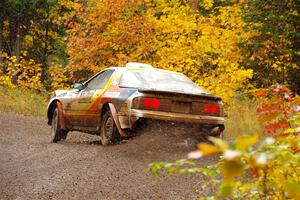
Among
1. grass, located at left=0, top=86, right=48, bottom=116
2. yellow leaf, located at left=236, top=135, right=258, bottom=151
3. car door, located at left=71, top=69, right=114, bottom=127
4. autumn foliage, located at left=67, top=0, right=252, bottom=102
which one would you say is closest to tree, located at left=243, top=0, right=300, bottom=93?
autumn foliage, located at left=67, top=0, right=252, bottom=102

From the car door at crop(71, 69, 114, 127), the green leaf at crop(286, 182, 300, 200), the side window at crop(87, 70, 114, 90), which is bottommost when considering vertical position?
the car door at crop(71, 69, 114, 127)

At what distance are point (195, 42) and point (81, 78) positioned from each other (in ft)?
21.2

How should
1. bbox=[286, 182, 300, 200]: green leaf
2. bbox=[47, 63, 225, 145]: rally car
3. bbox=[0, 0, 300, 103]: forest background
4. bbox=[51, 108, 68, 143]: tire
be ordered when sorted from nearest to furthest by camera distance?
bbox=[286, 182, 300, 200]: green leaf
bbox=[47, 63, 225, 145]: rally car
bbox=[51, 108, 68, 143]: tire
bbox=[0, 0, 300, 103]: forest background

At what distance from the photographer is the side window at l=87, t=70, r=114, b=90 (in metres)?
9.66

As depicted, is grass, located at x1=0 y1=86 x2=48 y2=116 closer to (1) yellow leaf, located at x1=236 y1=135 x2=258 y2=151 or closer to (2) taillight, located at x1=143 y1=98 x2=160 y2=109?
(2) taillight, located at x1=143 y1=98 x2=160 y2=109

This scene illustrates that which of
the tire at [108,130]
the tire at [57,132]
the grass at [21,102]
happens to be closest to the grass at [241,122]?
the tire at [108,130]

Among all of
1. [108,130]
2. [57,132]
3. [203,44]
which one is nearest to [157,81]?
[108,130]

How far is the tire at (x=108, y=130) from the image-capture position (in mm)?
8578

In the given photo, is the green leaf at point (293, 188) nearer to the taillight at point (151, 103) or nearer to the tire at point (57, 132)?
the taillight at point (151, 103)

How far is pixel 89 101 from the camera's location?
31.5ft

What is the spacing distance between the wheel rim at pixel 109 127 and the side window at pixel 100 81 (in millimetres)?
917

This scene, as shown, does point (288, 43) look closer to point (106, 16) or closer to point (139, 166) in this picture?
point (106, 16)

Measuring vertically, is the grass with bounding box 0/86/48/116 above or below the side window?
below

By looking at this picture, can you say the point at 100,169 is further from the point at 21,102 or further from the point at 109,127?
the point at 21,102
